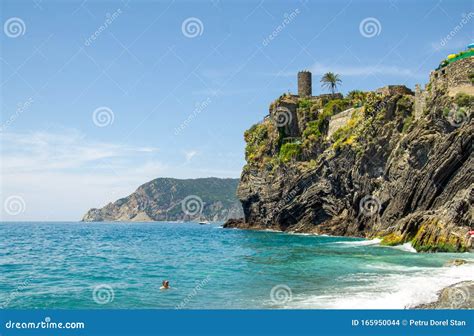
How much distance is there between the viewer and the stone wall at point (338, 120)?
7931cm

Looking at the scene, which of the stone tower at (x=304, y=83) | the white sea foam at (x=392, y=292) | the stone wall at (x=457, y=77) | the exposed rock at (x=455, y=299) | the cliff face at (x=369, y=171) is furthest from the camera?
the stone tower at (x=304, y=83)

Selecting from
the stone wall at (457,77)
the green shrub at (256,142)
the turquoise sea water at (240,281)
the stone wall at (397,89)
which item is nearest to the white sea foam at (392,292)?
the turquoise sea water at (240,281)

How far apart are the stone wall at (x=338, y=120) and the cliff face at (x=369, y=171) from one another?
451 mm

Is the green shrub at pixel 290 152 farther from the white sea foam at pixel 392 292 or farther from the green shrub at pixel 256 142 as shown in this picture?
the white sea foam at pixel 392 292

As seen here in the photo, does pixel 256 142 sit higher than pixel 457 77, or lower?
higher

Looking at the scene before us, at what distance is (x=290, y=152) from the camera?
89562 millimetres

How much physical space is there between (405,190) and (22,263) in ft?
138

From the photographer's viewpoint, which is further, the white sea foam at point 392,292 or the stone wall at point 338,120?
the stone wall at point 338,120

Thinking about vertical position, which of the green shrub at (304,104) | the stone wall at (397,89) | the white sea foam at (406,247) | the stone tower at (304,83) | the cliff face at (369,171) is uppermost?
the stone tower at (304,83)

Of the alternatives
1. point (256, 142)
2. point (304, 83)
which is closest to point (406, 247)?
point (256, 142)

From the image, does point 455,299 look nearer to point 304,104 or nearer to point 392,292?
point 392,292

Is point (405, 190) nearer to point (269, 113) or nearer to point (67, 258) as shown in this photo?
point (67, 258)

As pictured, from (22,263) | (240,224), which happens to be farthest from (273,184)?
(22,263)

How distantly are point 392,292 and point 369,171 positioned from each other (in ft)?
155
